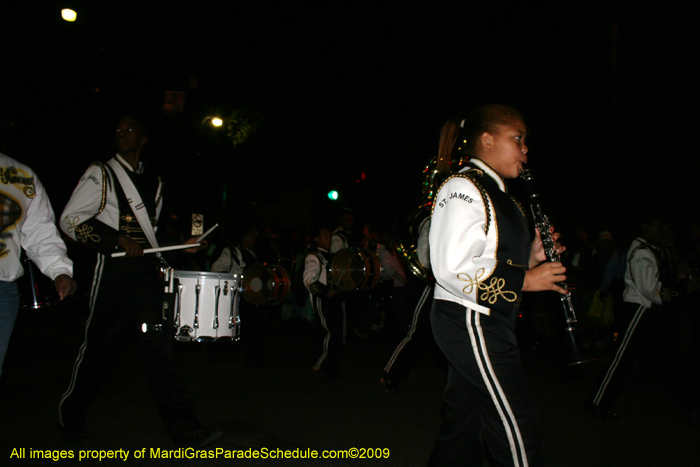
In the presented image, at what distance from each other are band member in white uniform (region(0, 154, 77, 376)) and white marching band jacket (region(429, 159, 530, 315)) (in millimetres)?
1914

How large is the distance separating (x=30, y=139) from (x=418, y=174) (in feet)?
42.1

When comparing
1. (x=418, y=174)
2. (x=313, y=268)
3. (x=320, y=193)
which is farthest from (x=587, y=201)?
(x=320, y=193)

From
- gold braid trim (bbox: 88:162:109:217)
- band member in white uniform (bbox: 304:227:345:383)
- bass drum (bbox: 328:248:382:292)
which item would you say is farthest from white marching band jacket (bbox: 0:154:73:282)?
bass drum (bbox: 328:248:382:292)

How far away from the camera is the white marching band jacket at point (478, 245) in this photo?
258 centimetres

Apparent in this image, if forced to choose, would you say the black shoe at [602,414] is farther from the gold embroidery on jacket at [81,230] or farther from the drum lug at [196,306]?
the gold embroidery on jacket at [81,230]

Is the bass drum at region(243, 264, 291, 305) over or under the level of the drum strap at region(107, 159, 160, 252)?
under

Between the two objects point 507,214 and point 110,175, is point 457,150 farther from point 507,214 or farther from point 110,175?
point 110,175

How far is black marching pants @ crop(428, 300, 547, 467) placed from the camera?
100 inches

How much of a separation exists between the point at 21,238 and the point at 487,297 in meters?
2.41

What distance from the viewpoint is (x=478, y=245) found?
259 centimetres

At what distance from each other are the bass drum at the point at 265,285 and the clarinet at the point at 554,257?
5.26 meters

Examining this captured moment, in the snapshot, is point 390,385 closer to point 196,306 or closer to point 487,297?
point 196,306

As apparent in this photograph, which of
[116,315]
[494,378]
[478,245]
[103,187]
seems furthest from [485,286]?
[103,187]

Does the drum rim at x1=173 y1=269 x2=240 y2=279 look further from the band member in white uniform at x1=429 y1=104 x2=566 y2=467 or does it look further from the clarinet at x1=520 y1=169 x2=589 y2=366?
the clarinet at x1=520 y1=169 x2=589 y2=366
